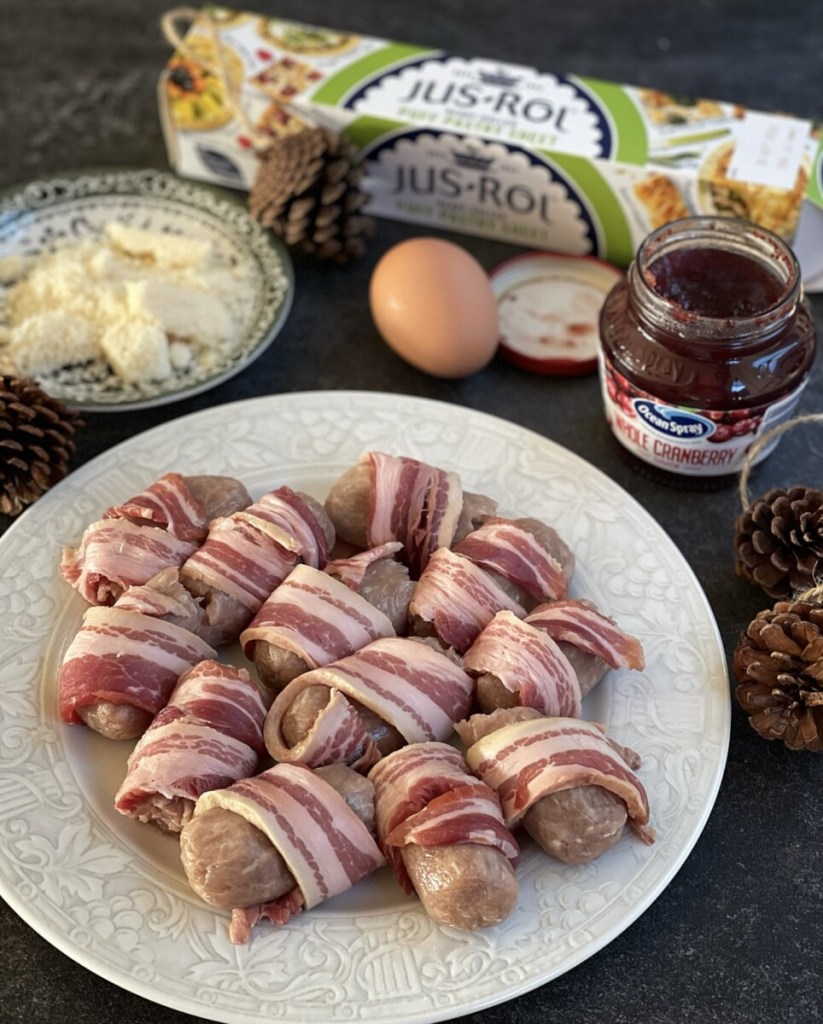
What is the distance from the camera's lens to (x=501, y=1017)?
4.75 feet

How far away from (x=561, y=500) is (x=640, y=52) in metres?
1.51

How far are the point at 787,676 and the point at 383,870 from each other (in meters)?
0.61

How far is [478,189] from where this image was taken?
234 cm

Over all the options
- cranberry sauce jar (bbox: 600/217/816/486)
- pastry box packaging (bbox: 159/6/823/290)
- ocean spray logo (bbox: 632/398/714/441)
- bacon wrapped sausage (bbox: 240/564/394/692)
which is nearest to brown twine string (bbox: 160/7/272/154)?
pastry box packaging (bbox: 159/6/823/290)

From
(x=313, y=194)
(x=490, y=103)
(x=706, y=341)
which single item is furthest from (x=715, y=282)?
(x=313, y=194)

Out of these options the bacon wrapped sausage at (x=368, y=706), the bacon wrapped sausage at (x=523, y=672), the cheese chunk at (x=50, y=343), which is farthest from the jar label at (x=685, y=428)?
the cheese chunk at (x=50, y=343)

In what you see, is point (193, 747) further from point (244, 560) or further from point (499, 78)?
point (499, 78)

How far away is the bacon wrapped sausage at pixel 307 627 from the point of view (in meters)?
1.61

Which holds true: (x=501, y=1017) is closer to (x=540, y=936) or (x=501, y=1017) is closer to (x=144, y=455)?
(x=540, y=936)

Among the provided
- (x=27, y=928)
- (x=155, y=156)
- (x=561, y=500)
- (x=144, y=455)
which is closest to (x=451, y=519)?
(x=561, y=500)

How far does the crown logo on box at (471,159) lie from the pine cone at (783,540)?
2.96 feet

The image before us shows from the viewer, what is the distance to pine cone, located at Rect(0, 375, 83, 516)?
1.84 metres

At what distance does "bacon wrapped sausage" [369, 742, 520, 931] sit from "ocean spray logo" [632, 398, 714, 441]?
28.4 inches

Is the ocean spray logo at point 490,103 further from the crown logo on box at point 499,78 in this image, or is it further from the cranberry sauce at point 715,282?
the cranberry sauce at point 715,282
